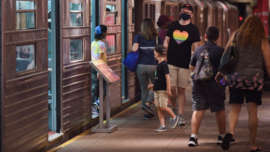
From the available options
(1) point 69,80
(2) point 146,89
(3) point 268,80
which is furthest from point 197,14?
(1) point 69,80

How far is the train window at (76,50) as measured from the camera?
9.23m

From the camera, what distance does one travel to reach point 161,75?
9586 millimetres

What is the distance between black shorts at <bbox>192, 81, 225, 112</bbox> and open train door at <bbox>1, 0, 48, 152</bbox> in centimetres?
187

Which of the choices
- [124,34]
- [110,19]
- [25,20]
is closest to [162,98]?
[110,19]

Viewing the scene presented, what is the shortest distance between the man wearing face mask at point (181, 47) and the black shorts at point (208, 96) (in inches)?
69.9

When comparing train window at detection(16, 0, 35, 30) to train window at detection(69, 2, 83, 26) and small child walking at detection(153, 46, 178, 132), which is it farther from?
small child walking at detection(153, 46, 178, 132)

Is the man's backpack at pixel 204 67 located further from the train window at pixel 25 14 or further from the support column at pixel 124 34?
the support column at pixel 124 34

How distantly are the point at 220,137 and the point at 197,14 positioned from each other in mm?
13659

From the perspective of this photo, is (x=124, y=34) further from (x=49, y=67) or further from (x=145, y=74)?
(x=49, y=67)

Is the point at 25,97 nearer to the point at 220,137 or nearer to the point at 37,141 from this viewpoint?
the point at 37,141

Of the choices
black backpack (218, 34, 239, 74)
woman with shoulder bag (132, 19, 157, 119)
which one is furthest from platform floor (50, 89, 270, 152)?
black backpack (218, 34, 239, 74)

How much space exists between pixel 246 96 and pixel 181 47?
2.59 m

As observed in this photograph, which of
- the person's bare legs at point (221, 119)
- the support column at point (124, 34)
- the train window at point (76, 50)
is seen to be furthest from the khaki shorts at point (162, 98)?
the support column at point (124, 34)

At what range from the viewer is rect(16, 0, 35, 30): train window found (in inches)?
280
